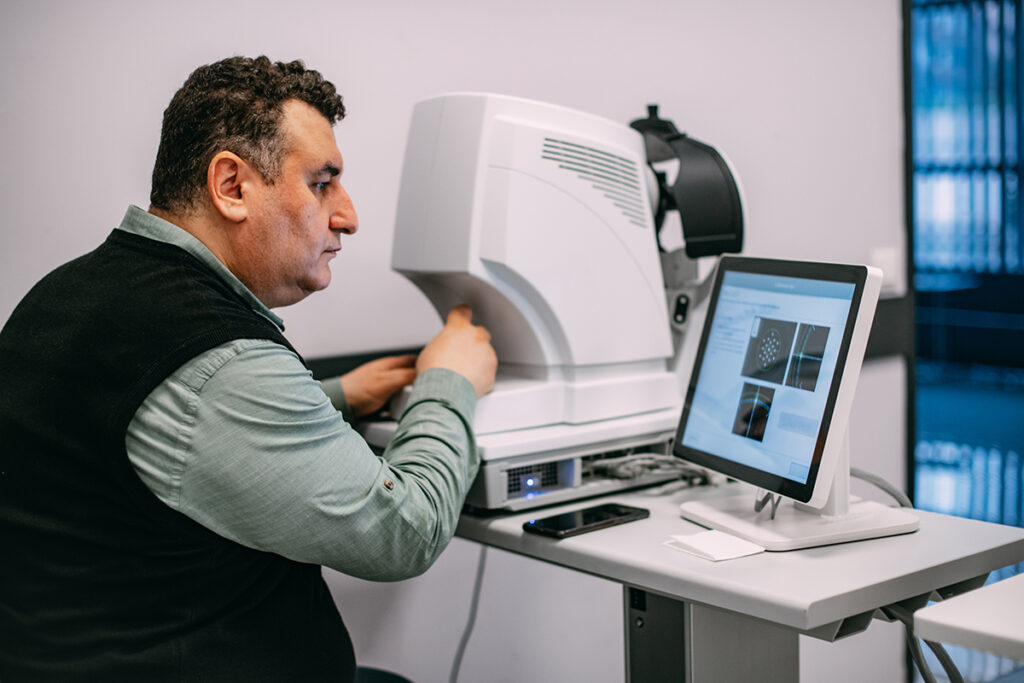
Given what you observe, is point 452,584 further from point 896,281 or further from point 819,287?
point 896,281

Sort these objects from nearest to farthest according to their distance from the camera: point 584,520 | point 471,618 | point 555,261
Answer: point 584,520 < point 555,261 < point 471,618

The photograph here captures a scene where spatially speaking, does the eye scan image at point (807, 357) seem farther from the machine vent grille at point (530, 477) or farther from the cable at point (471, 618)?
the cable at point (471, 618)

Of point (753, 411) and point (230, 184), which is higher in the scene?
point (230, 184)

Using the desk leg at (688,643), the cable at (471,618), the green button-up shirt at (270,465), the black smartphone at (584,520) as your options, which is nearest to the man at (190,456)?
the green button-up shirt at (270,465)

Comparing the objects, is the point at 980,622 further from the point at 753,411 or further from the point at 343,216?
the point at 343,216

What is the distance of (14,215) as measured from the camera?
55.5 inches

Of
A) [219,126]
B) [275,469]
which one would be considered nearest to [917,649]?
[275,469]

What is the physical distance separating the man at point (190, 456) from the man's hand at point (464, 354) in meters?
0.22

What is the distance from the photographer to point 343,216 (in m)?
1.16

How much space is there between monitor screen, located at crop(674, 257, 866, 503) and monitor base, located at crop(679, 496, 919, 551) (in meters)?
0.06

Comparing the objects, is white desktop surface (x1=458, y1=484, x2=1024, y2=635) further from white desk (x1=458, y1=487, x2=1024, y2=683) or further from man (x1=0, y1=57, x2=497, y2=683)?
man (x1=0, y1=57, x2=497, y2=683)

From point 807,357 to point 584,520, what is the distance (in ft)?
1.15

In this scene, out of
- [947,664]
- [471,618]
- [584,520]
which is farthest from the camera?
[471,618]

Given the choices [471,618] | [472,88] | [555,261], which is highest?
[472,88]
